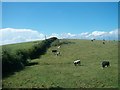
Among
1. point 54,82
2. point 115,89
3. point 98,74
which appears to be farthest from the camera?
point 98,74

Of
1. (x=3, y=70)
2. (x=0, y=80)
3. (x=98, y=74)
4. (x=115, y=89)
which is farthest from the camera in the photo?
(x=3, y=70)

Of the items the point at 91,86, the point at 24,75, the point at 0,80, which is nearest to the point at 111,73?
the point at 91,86

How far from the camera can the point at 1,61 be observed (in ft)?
127

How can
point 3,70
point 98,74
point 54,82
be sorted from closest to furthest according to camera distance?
point 54,82 → point 98,74 → point 3,70

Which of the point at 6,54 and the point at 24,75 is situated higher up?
the point at 6,54

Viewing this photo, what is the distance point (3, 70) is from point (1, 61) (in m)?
1.70

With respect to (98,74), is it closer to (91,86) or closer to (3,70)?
(91,86)

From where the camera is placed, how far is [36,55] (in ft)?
220

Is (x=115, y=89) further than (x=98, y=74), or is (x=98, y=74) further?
(x=98, y=74)

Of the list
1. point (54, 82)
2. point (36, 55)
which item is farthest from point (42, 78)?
point (36, 55)

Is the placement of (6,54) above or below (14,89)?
above

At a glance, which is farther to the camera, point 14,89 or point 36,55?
point 36,55

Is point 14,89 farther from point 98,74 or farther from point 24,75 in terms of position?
point 98,74

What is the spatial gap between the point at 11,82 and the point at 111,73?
1359 centimetres
